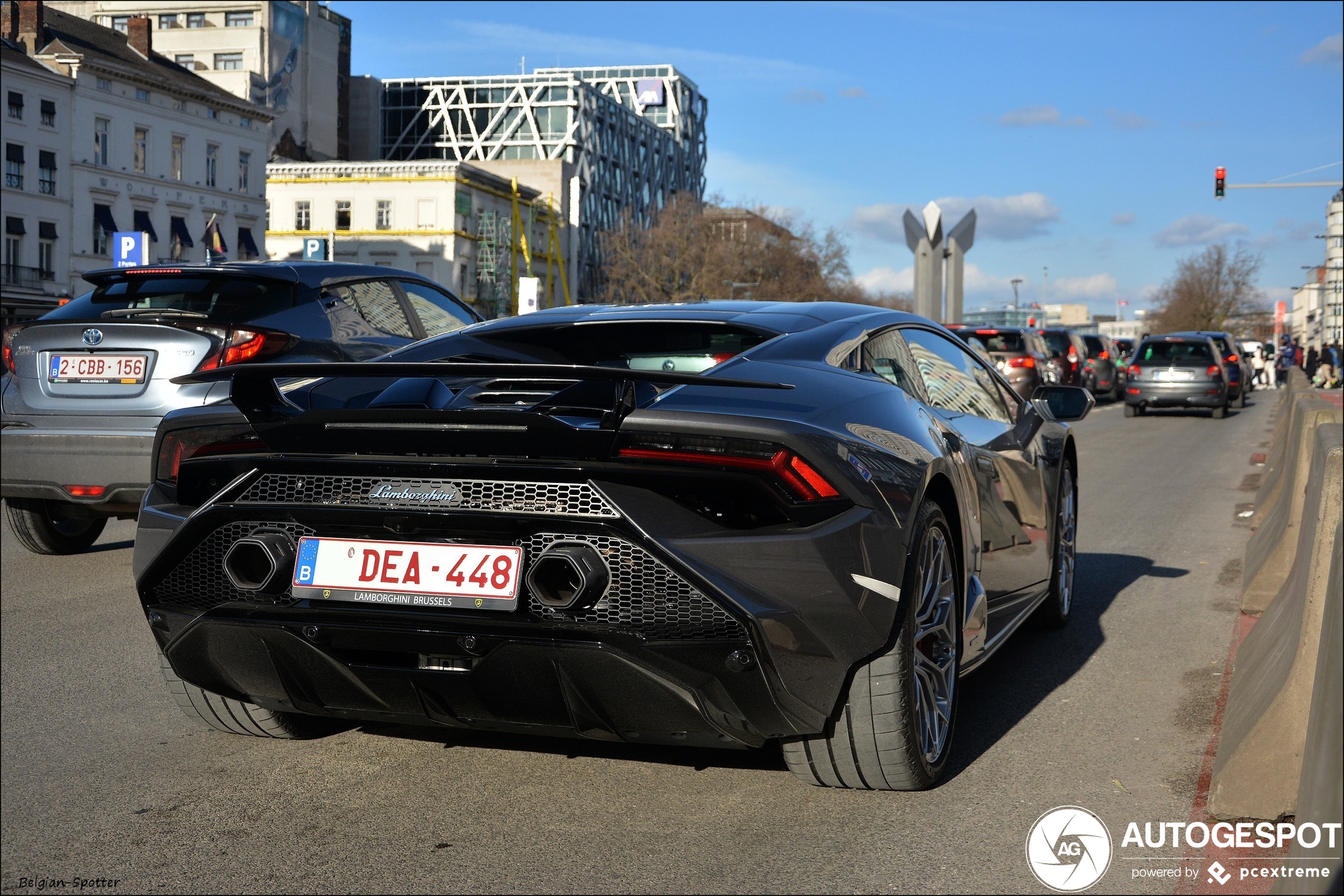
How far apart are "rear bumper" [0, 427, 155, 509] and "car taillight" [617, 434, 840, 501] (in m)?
4.33

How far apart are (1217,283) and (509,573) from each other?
10021 centimetres

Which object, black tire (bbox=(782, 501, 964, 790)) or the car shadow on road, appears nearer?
black tire (bbox=(782, 501, 964, 790))

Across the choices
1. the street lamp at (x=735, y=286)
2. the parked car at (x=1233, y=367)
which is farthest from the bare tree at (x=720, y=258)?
the parked car at (x=1233, y=367)

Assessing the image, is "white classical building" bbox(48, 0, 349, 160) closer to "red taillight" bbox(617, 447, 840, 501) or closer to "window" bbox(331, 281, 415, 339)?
"window" bbox(331, 281, 415, 339)

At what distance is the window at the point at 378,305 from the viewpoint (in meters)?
7.67

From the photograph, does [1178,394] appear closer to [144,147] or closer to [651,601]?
[651,601]

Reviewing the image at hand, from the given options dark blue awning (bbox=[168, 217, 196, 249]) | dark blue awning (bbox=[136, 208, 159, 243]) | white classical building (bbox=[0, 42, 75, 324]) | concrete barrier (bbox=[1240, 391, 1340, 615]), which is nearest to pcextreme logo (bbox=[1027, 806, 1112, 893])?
concrete barrier (bbox=[1240, 391, 1340, 615])

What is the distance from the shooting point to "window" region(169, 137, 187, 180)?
61969 mm

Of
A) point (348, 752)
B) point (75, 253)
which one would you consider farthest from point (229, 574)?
point (75, 253)

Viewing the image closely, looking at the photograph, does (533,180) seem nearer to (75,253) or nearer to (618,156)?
(618,156)

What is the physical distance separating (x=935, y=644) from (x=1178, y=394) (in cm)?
2604

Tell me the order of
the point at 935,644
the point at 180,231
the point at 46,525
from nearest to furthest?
the point at 935,644 < the point at 46,525 < the point at 180,231

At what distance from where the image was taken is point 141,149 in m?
59.8

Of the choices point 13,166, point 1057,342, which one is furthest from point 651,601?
point 13,166
